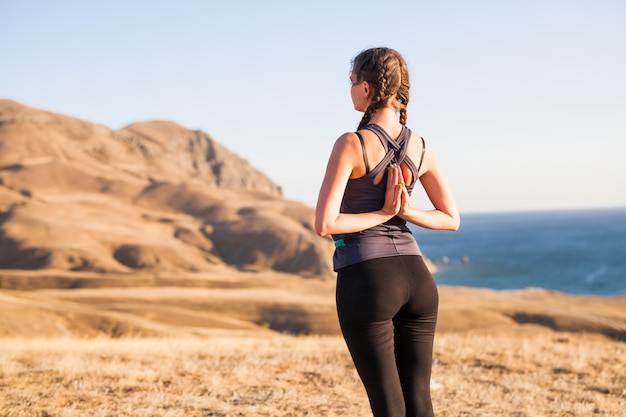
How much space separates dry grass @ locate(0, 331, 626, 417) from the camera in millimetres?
6535

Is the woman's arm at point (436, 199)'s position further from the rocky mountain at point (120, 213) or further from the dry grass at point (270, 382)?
the rocky mountain at point (120, 213)

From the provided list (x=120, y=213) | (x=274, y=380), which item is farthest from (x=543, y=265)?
(x=274, y=380)

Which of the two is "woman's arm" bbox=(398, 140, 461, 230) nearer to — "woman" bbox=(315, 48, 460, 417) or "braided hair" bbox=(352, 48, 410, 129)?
"woman" bbox=(315, 48, 460, 417)

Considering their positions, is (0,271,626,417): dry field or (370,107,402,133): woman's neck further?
(0,271,626,417): dry field

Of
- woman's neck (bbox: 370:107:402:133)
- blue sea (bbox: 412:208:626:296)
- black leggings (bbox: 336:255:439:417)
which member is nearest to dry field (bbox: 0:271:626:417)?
black leggings (bbox: 336:255:439:417)

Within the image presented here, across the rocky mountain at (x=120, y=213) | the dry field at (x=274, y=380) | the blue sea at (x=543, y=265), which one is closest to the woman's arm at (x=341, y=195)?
the dry field at (x=274, y=380)

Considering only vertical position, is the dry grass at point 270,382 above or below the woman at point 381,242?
below

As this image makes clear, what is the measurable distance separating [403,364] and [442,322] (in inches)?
1413

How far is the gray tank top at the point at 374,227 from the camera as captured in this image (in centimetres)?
307

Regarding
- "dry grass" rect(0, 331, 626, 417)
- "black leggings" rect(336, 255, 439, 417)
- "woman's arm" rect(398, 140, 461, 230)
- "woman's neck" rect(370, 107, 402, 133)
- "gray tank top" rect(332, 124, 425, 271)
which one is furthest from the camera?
"dry grass" rect(0, 331, 626, 417)

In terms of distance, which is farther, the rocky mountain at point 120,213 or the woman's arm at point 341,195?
the rocky mountain at point 120,213

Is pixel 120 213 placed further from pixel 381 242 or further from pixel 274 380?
pixel 381 242

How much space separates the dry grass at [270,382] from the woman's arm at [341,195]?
3.73 metres

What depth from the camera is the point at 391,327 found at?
3.05 meters
